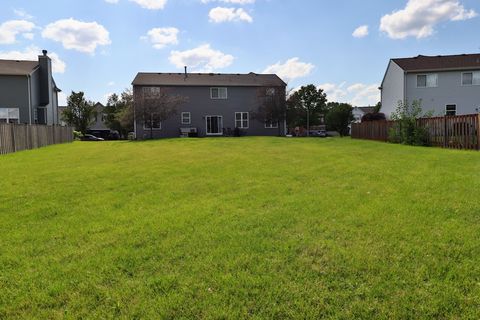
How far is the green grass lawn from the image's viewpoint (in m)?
3.03

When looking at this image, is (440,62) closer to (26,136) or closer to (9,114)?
(26,136)

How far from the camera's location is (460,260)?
144 inches

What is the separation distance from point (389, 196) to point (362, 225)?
66.0 inches

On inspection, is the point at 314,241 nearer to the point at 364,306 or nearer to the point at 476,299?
the point at 364,306

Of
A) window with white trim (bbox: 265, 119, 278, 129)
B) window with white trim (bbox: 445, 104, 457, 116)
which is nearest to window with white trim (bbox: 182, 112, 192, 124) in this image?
window with white trim (bbox: 265, 119, 278, 129)

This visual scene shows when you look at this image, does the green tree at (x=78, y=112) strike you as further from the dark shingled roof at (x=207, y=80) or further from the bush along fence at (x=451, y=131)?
the bush along fence at (x=451, y=131)

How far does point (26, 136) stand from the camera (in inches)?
817

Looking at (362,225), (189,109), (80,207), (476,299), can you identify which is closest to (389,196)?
(362,225)

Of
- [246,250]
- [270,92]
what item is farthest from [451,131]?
[270,92]

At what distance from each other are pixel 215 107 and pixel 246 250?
111 feet

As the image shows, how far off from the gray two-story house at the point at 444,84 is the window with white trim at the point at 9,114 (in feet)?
110

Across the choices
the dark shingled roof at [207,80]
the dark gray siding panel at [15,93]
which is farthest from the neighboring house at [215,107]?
the dark gray siding panel at [15,93]

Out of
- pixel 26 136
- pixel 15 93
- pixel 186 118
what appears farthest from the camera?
pixel 186 118

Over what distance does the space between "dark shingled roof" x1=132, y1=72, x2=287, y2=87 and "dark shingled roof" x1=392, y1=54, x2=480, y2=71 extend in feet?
37.5
